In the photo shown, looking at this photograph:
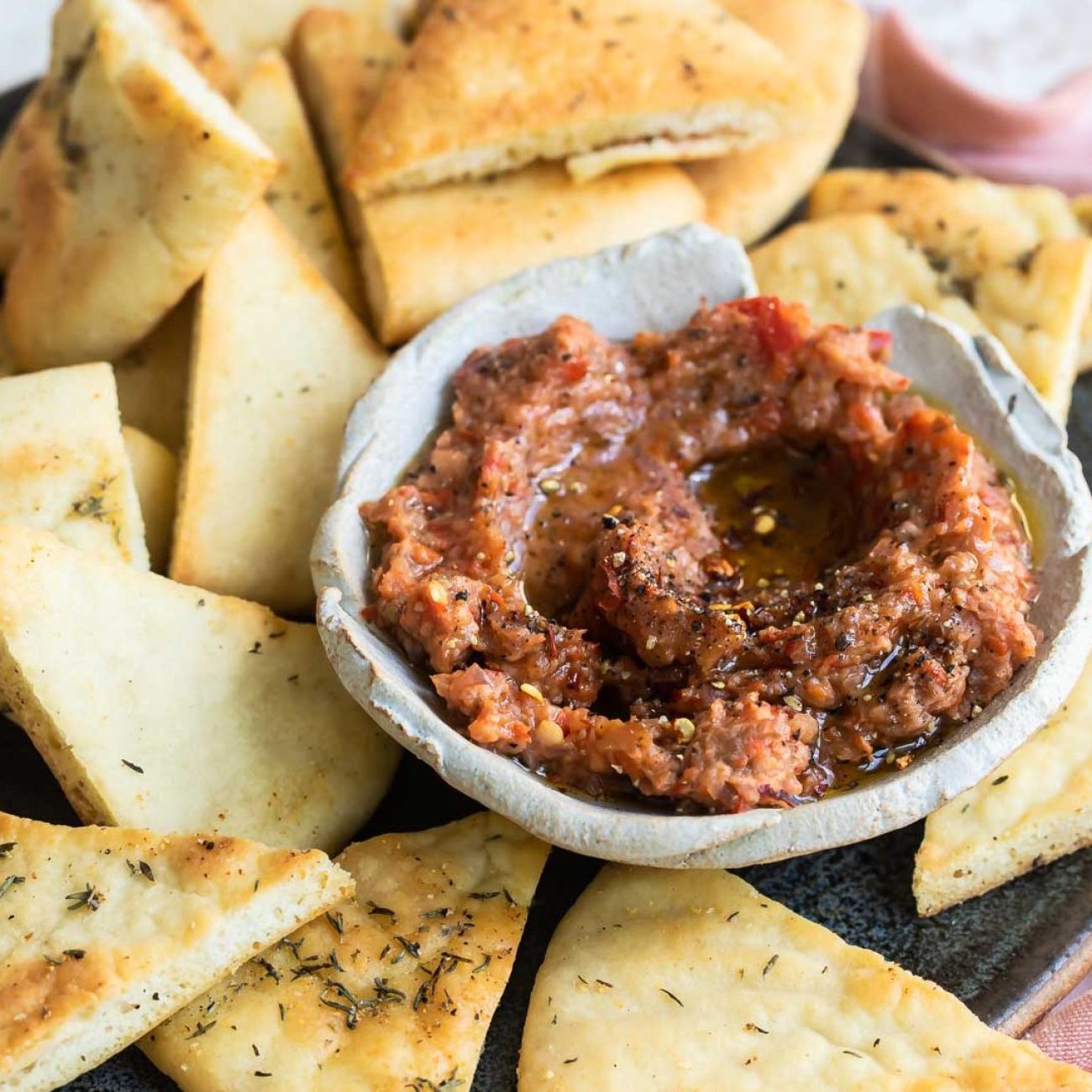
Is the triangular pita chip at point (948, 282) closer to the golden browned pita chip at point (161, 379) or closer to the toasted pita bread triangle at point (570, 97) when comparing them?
the toasted pita bread triangle at point (570, 97)

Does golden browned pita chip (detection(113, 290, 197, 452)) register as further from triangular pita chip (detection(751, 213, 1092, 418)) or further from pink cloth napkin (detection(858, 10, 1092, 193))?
pink cloth napkin (detection(858, 10, 1092, 193))

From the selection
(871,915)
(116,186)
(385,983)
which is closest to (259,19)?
(116,186)

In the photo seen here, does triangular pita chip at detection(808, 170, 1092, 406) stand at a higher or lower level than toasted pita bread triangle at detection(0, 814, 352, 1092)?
lower

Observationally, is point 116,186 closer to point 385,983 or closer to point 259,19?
point 259,19

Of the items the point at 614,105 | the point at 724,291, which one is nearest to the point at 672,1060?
the point at 724,291

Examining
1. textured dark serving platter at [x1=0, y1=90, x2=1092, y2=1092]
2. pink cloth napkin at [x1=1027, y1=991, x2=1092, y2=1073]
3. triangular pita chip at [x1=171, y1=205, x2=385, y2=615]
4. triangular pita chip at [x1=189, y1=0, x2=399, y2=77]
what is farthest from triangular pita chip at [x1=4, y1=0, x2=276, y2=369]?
pink cloth napkin at [x1=1027, y1=991, x2=1092, y2=1073]

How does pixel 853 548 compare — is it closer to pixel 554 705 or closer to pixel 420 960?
pixel 554 705

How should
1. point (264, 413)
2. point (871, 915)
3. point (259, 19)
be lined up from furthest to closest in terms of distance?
point (259, 19)
point (264, 413)
point (871, 915)
